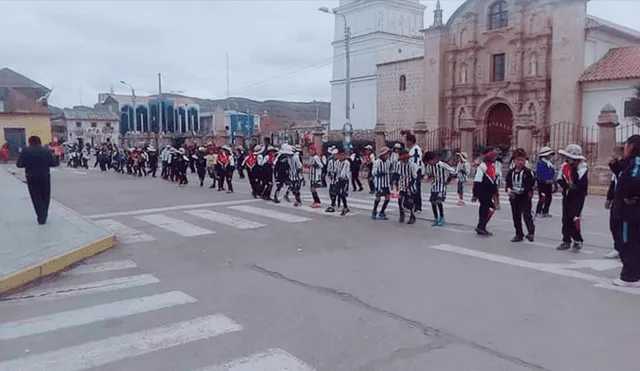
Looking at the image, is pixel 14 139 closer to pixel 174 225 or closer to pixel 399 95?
pixel 399 95

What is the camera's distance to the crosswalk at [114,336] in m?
4.95

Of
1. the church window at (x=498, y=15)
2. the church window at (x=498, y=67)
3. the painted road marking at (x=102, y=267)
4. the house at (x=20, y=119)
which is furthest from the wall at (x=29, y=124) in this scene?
the painted road marking at (x=102, y=267)

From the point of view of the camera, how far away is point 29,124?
54.8m

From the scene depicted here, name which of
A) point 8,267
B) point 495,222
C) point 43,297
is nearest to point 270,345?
point 43,297

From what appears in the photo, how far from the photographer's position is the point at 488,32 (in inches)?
1538

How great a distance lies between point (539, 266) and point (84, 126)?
94044mm

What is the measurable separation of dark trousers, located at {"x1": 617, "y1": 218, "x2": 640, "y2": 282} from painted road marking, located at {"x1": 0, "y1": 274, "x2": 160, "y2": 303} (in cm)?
A: 599

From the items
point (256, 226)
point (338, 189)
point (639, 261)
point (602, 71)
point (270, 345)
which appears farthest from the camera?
point (602, 71)

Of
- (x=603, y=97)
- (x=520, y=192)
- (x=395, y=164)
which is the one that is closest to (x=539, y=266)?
(x=520, y=192)

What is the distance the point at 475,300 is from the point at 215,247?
201 inches

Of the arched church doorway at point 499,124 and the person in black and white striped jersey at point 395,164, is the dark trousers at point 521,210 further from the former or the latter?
the arched church doorway at point 499,124

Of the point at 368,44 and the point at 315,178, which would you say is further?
the point at 368,44

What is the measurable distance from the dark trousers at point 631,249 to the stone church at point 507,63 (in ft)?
81.3

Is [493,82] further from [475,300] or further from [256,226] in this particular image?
[475,300]
